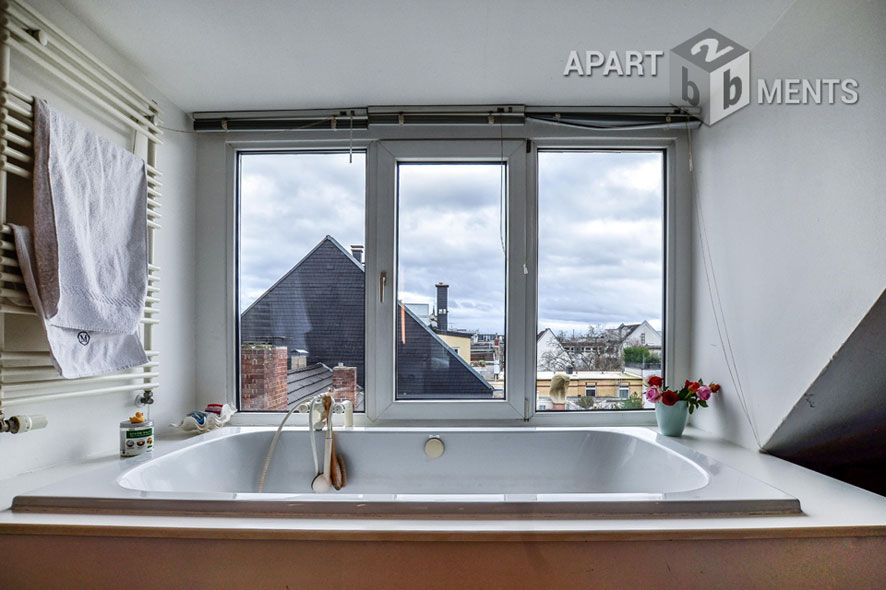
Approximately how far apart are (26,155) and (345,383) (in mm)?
1454

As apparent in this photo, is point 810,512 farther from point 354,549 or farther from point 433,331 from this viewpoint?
point 433,331

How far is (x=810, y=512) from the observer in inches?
50.9

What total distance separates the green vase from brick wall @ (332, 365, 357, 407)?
1344 millimetres

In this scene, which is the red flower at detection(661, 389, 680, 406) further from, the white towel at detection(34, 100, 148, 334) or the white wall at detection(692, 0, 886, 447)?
the white towel at detection(34, 100, 148, 334)

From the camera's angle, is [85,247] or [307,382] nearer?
[85,247]

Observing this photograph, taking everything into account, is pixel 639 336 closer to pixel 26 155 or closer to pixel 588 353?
pixel 588 353

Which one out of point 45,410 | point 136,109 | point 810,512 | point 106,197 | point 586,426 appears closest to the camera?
point 810,512

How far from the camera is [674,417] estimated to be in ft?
6.97

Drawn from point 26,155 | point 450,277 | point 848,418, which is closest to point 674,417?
point 848,418

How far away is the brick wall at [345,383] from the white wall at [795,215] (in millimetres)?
1547

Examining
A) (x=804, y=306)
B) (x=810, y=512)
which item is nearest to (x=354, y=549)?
(x=810, y=512)

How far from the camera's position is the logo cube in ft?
6.26

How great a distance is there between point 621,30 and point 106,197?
5.96 feet

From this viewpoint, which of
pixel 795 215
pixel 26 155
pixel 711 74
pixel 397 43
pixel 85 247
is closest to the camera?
pixel 26 155
